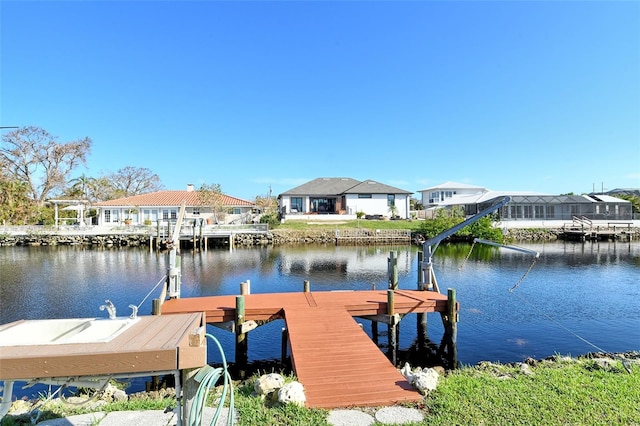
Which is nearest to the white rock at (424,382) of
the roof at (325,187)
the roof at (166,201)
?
the roof at (166,201)

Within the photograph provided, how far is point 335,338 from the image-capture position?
8211 mm

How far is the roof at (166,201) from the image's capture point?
1837 inches

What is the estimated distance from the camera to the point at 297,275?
22109 mm

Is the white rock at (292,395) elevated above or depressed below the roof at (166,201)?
below

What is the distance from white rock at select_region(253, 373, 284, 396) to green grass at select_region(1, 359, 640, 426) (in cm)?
16

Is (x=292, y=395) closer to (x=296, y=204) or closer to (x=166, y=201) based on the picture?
(x=296, y=204)

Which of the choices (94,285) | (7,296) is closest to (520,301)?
(94,285)

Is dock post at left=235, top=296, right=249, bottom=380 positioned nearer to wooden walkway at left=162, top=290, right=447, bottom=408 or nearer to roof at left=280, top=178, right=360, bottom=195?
wooden walkway at left=162, top=290, right=447, bottom=408

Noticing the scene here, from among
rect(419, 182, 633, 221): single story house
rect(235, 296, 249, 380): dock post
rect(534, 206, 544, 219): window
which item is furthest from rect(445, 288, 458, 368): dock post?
rect(534, 206, 544, 219): window

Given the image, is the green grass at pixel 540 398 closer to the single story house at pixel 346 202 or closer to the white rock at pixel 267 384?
the white rock at pixel 267 384

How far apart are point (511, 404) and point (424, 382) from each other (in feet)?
4.05

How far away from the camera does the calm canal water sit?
38.5 feet

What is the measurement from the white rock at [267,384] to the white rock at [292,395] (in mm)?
253

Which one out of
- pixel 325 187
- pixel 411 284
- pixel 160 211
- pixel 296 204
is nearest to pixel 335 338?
pixel 411 284
